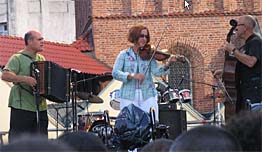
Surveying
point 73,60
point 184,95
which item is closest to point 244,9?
point 73,60

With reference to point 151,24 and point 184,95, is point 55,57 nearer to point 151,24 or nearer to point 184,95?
point 151,24

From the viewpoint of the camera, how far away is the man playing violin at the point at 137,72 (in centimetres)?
750

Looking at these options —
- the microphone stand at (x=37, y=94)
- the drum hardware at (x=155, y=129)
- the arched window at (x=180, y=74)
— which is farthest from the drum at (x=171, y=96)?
the arched window at (x=180, y=74)

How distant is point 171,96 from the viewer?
39.5 feet

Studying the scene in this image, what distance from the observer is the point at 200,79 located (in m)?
22.1

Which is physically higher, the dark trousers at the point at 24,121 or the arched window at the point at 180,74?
the dark trousers at the point at 24,121

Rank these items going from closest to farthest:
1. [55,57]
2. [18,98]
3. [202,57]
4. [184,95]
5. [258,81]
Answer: [258,81] < [18,98] < [184,95] < [55,57] < [202,57]

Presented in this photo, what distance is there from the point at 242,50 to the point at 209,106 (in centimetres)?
1528

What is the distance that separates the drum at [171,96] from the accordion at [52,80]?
3.71 m

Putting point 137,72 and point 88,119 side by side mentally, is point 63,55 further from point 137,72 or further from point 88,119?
point 137,72

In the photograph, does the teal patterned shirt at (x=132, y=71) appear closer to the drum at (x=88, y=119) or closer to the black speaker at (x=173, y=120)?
the black speaker at (x=173, y=120)

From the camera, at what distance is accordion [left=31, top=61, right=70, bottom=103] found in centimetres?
750

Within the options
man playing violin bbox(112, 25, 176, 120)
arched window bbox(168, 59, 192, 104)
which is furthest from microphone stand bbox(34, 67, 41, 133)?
arched window bbox(168, 59, 192, 104)

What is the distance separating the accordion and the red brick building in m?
14.4
